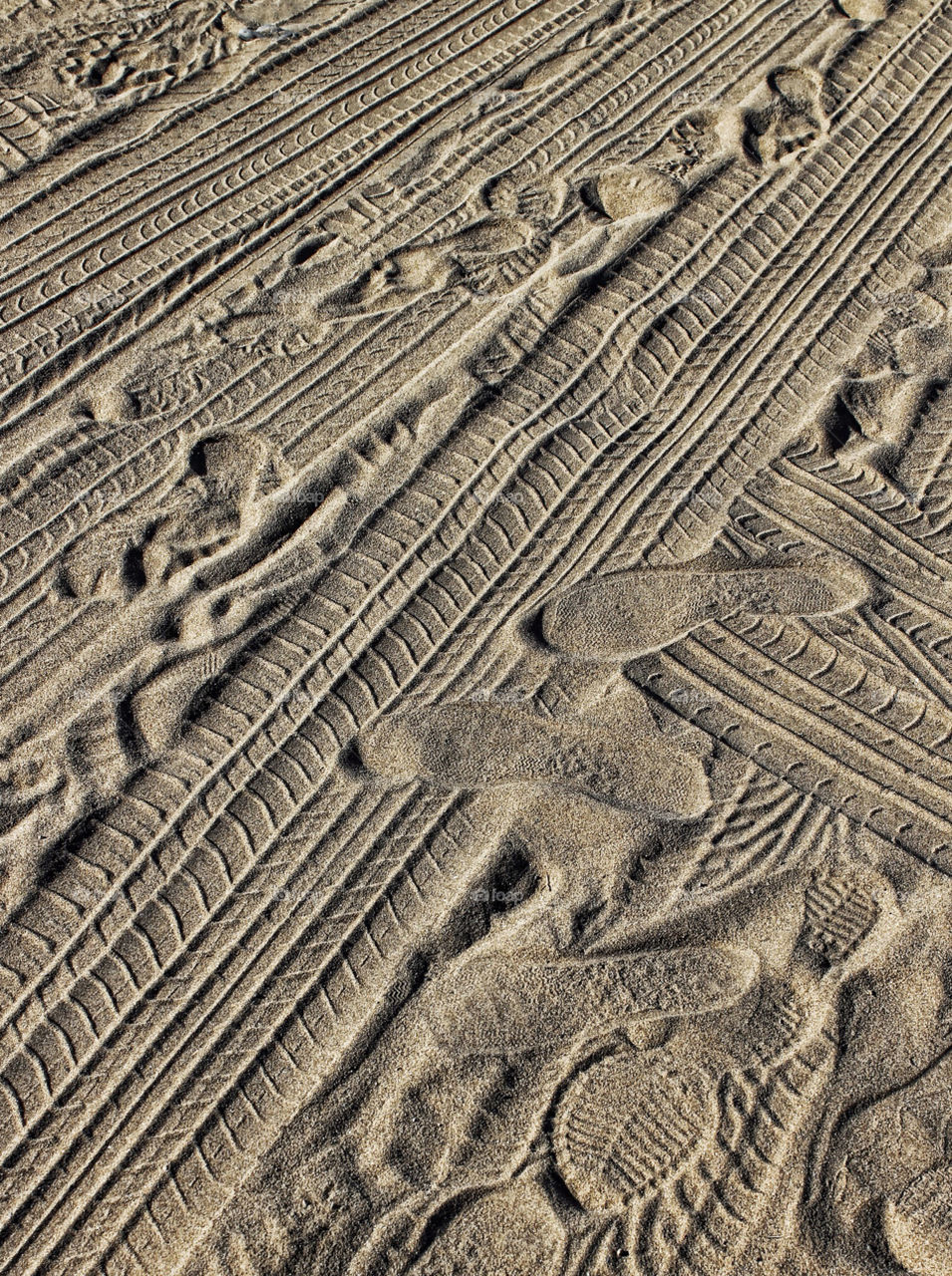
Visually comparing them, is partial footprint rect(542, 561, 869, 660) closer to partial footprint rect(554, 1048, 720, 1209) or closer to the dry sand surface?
the dry sand surface

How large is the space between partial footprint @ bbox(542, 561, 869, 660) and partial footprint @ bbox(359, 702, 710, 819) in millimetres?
241

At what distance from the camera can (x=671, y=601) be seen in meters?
2.76

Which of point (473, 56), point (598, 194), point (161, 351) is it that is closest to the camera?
point (161, 351)

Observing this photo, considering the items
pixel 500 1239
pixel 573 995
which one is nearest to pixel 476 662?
pixel 573 995

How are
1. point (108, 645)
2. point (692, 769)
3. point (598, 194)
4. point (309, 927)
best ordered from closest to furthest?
point (309, 927) → point (692, 769) → point (108, 645) → point (598, 194)

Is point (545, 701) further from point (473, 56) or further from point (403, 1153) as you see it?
point (473, 56)

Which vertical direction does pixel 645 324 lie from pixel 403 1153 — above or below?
above

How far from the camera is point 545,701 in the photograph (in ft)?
8.51

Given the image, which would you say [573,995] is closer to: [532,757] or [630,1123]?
[630,1123]

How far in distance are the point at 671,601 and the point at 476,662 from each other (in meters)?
0.53

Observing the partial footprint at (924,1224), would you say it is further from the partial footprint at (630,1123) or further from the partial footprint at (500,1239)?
the partial footprint at (500,1239)

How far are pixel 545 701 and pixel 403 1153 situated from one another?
1.03m

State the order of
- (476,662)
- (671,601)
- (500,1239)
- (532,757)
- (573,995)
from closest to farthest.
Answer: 1. (500,1239)
2. (573,995)
3. (532,757)
4. (476,662)
5. (671,601)

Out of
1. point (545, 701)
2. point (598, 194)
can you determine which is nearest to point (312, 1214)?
point (545, 701)
